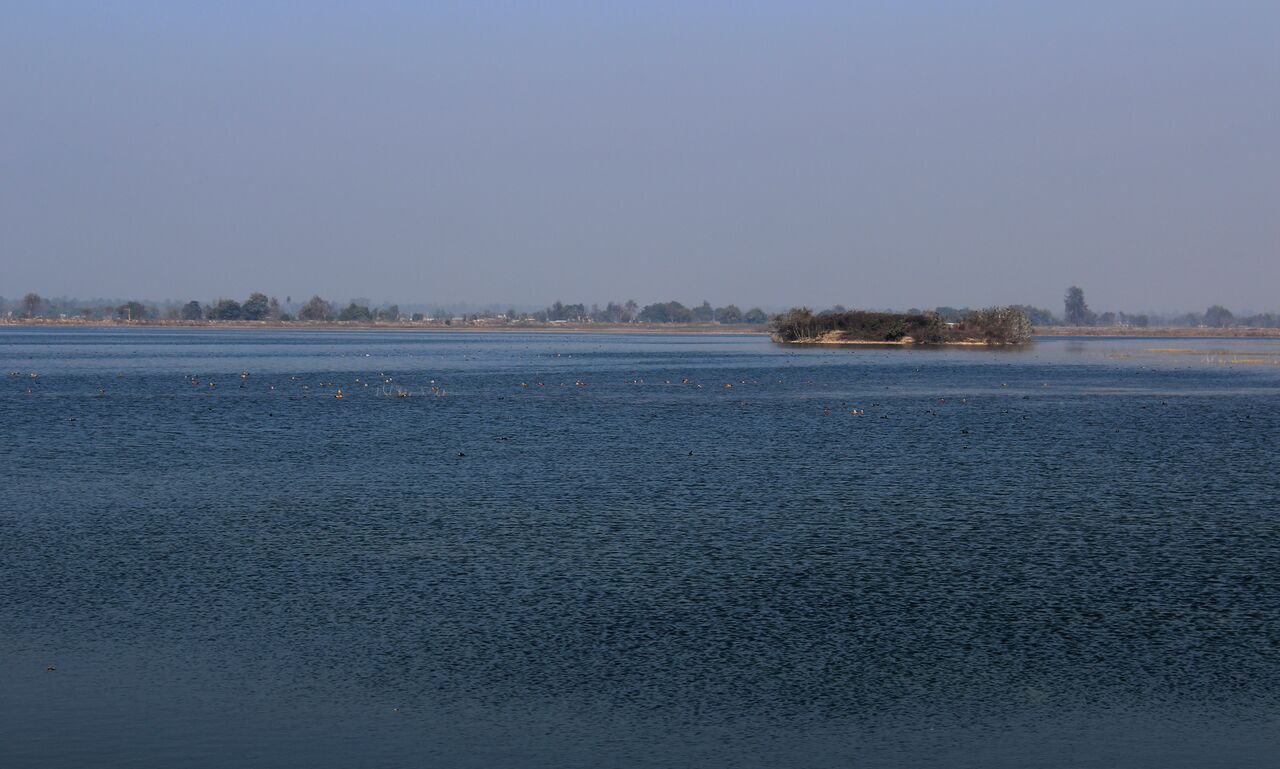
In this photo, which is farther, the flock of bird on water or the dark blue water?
the flock of bird on water

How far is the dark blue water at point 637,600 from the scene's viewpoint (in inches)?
624

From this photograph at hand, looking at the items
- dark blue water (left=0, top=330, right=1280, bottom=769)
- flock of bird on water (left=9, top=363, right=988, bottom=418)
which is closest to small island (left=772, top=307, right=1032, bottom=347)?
flock of bird on water (left=9, top=363, right=988, bottom=418)

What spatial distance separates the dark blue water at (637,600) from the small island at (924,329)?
137 m

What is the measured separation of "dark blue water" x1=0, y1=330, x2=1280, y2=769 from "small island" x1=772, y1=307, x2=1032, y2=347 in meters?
137

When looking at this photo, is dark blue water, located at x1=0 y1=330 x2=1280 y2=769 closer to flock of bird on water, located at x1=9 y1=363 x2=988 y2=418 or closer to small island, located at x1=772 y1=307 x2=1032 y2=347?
flock of bird on water, located at x1=9 y1=363 x2=988 y2=418

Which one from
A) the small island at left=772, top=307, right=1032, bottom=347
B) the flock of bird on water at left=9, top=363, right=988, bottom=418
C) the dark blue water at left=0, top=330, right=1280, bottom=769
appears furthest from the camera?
the small island at left=772, top=307, right=1032, bottom=347

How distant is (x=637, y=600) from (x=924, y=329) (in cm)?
17305

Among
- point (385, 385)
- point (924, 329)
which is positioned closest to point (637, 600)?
point (385, 385)

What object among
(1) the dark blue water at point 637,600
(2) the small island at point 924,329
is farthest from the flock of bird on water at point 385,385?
(2) the small island at point 924,329

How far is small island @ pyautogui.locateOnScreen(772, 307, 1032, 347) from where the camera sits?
186625 mm

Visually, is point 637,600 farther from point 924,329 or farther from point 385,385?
point 924,329

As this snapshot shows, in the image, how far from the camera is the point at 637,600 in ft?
73.7

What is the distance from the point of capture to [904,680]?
17969 mm

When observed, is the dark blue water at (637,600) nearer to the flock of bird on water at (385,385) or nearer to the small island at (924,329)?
the flock of bird on water at (385,385)
